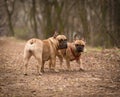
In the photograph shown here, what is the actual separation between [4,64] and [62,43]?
134 inches

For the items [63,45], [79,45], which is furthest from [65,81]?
[79,45]

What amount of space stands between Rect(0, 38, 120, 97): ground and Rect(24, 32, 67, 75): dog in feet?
1.37

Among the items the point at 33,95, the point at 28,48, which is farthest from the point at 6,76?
the point at 33,95

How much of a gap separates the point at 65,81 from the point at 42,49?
62.8 inches

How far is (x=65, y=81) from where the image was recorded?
Answer: 512 inches

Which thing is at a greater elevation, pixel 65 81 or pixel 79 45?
pixel 79 45

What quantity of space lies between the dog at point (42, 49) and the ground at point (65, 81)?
0.42 metres

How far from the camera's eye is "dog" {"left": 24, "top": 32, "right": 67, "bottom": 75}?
545 inches

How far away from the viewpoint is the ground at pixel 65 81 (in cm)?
1155

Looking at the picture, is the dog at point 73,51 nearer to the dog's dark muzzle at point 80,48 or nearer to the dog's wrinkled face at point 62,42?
the dog's dark muzzle at point 80,48

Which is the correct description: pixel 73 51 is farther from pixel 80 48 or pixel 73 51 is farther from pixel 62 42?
pixel 62 42

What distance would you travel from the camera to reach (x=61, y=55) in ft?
49.8

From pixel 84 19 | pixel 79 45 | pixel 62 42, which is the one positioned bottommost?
pixel 79 45

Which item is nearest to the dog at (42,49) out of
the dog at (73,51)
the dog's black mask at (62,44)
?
the dog's black mask at (62,44)
